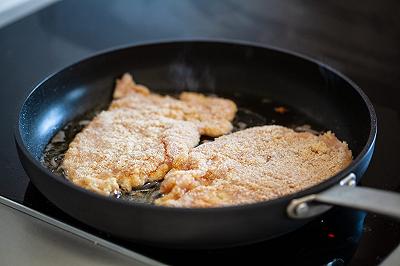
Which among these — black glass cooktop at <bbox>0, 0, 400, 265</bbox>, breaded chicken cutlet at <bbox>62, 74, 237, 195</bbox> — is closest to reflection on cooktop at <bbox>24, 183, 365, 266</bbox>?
black glass cooktop at <bbox>0, 0, 400, 265</bbox>

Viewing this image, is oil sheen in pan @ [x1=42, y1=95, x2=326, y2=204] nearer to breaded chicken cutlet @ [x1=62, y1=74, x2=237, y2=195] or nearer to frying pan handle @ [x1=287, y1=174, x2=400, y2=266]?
breaded chicken cutlet @ [x1=62, y1=74, x2=237, y2=195]

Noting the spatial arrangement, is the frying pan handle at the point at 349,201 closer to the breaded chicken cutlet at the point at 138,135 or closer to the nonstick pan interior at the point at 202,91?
the nonstick pan interior at the point at 202,91

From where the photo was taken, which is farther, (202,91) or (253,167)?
(202,91)

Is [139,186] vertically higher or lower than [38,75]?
lower

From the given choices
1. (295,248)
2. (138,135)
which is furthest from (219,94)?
(295,248)

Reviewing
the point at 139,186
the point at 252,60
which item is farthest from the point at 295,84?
the point at 139,186

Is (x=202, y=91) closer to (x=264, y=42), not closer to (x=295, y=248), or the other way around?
(x=264, y=42)

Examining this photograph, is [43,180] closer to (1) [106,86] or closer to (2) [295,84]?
(1) [106,86]
